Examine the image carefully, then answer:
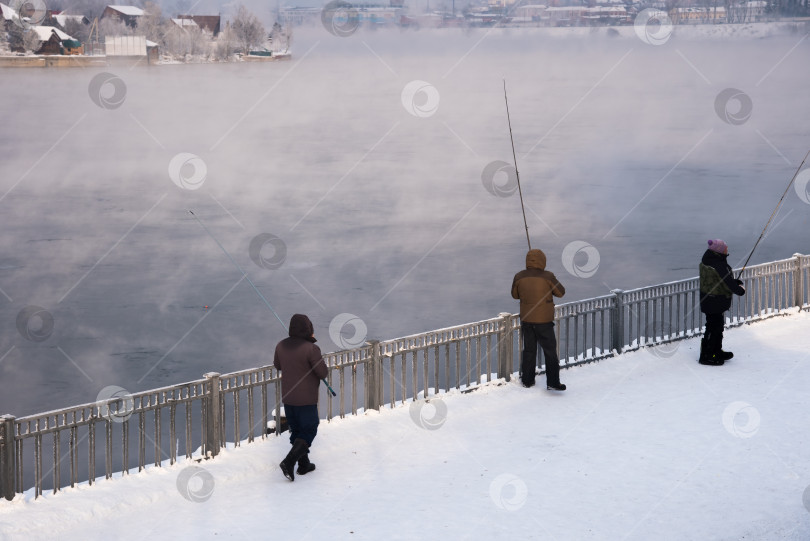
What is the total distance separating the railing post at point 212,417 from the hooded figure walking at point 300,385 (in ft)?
2.30

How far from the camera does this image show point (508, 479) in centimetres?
930

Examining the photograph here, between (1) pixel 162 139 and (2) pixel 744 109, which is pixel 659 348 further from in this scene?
(2) pixel 744 109

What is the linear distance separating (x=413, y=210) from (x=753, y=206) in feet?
52.0

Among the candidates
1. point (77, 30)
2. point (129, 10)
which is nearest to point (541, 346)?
point (77, 30)

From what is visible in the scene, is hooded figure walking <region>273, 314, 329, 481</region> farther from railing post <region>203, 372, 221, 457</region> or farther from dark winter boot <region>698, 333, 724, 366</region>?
dark winter boot <region>698, 333, 724, 366</region>

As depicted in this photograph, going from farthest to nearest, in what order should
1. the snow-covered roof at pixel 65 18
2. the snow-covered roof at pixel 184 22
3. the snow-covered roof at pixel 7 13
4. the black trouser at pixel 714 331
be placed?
1. the snow-covered roof at pixel 184 22
2. the snow-covered roof at pixel 65 18
3. the snow-covered roof at pixel 7 13
4. the black trouser at pixel 714 331

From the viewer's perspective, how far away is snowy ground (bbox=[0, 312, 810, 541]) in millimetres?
8281

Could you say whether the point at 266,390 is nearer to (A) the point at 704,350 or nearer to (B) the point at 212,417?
(B) the point at 212,417

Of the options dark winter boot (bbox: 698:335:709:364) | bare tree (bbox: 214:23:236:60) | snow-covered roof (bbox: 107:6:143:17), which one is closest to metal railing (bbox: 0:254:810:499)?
dark winter boot (bbox: 698:335:709:364)

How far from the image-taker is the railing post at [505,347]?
12.1 m

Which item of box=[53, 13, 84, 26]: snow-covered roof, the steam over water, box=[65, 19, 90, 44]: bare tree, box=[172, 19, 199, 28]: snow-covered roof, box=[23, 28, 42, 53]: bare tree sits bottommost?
the steam over water

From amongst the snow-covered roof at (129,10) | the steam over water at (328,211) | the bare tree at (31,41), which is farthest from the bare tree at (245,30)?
the steam over water at (328,211)

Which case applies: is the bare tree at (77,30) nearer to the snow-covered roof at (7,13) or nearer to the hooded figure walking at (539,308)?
the snow-covered roof at (7,13)

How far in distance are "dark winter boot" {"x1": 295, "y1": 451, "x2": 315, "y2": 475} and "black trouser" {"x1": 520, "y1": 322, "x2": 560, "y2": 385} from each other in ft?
11.1
